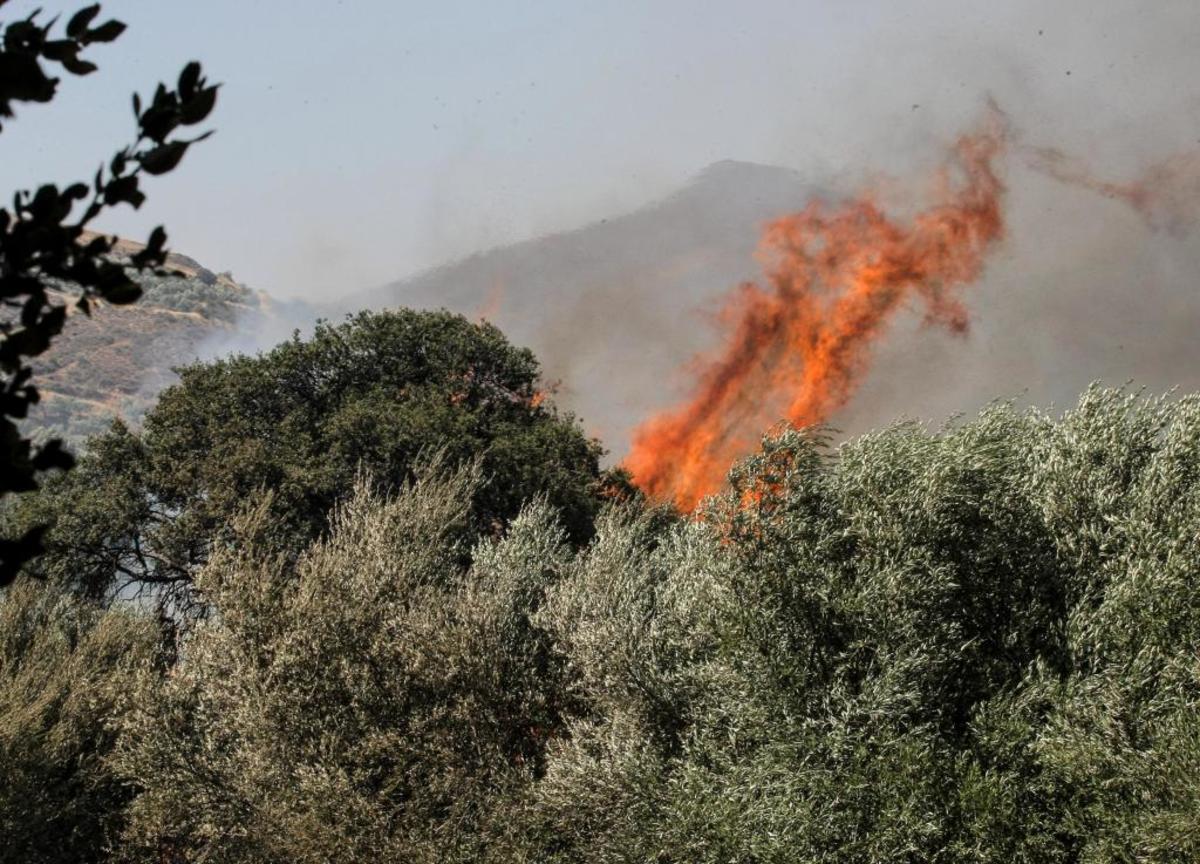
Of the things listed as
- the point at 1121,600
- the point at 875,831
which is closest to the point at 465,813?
the point at 875,831

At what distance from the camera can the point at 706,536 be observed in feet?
74.2

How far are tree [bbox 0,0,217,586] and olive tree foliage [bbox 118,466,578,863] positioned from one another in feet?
66.5

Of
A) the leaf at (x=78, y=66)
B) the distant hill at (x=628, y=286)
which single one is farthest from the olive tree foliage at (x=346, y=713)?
the distant hill at (x=628, y=286)

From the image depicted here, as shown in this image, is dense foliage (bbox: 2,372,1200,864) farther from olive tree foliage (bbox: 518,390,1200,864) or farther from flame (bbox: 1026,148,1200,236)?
flame (bbox: 1026,148,1200,236)

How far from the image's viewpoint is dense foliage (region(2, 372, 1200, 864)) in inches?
742

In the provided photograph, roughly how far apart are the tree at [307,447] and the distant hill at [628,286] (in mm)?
20852

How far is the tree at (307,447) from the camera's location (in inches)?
1759

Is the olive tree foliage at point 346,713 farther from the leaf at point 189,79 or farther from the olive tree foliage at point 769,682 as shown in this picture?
the leaf at point 189,79

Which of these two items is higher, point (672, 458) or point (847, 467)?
point (672, 458)

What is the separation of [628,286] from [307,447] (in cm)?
4496

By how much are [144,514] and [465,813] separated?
2728cm

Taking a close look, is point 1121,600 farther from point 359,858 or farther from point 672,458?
point 672,458

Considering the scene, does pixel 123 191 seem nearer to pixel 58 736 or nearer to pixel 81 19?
pixel 81 19

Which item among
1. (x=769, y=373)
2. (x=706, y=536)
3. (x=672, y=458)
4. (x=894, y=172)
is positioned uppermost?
(x=894, y=172)
